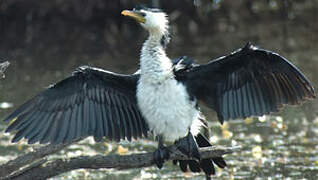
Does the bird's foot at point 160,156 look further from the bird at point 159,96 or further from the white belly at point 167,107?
the white belly at point 167,107

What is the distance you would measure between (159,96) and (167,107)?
11 centimetres

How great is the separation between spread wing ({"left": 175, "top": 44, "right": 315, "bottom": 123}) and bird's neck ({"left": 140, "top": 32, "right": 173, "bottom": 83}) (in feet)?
0.52

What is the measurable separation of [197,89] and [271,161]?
213 cm

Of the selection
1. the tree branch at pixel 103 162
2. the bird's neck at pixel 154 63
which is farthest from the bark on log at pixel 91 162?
the bird's neck at pixel 154 63

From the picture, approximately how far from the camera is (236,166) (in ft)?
26.2

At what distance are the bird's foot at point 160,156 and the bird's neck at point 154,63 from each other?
618 millimetres

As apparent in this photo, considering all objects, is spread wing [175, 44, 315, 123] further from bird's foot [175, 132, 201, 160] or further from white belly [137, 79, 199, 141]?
bird's foot [175, 132, 201, 160]

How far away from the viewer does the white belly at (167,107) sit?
6008mm

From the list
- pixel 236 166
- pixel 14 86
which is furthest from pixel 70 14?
pixel 236 166

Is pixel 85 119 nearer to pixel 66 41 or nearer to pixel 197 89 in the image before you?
pixel 197 89

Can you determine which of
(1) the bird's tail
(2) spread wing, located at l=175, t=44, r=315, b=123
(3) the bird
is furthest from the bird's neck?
(1) the bird's tail

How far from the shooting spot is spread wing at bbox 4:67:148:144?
20.4ft

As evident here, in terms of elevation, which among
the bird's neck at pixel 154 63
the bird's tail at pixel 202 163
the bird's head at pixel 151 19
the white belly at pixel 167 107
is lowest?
the bird's tail at pixel 202 163

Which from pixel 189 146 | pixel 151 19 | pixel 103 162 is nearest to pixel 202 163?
pixel 189 146
